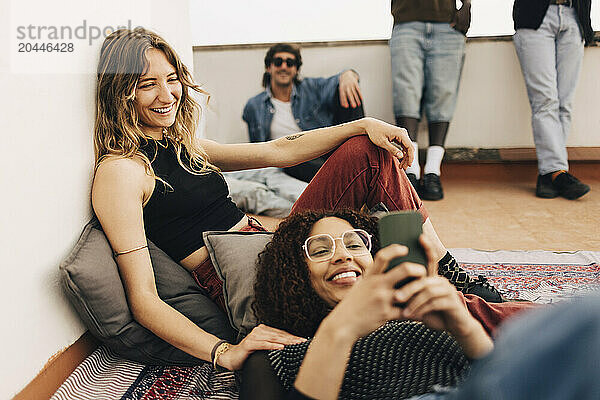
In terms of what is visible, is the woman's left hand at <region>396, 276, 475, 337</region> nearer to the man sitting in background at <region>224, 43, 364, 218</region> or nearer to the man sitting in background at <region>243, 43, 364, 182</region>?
the man sitting in background at <region>224, 43, 364, 218</region>

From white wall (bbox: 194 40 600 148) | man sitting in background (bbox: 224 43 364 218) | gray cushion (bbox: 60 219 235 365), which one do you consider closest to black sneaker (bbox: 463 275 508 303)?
gray cushion (bbox: 60 219 235 365)

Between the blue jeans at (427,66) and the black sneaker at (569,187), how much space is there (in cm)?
78

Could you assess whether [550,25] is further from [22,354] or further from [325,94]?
[22,354]

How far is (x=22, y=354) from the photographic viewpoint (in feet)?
4.01

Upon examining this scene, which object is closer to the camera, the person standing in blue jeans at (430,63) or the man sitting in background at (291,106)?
the man sitting in background at (291,106)

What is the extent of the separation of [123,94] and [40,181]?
1.05ft

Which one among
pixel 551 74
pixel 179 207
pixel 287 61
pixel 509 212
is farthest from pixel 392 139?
pixel 551 74

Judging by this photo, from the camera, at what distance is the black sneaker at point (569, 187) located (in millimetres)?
3434

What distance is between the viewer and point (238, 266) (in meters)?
1.45

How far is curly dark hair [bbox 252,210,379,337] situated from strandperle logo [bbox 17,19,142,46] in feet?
2.25

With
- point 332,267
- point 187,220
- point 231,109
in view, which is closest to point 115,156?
point 187,220

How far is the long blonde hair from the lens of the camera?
1470mm

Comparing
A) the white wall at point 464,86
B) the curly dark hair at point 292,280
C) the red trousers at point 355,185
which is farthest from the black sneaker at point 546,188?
the curly dark hair at point 292,280

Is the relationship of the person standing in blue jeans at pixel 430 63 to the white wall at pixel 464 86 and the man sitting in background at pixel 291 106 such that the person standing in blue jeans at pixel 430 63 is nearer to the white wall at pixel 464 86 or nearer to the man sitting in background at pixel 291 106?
the white wall at pixel 464 86
